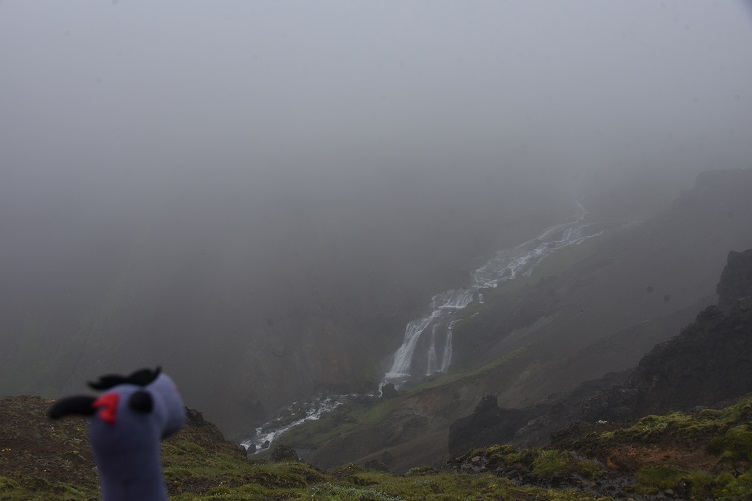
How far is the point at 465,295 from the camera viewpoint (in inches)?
5251

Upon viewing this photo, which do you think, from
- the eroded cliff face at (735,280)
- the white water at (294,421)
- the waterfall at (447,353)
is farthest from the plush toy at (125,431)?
the waterfall at (447,353)

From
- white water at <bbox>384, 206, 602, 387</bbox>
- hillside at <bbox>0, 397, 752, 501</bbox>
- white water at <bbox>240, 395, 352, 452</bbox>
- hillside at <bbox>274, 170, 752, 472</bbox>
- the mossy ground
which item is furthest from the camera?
white water at <bbox>384, 206, 602, 387</bbox>

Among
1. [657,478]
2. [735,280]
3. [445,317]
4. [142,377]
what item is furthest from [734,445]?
[445,317]

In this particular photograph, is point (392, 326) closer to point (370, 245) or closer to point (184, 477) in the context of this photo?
point (370, 245)

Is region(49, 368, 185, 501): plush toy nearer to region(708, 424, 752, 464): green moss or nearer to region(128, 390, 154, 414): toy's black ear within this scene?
region(128, 390, 154, 414): toy's black ear

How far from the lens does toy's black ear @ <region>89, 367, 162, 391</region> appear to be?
3.77 metres

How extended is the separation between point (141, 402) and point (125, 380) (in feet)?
1.39

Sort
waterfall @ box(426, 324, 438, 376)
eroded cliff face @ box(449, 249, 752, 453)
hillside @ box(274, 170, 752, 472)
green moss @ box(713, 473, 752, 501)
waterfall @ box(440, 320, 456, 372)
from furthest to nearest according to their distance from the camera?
waterfall @ box(426, 324, 438, 376) < waterfall @ box(440, 320, 456, 372) < hillside @ box(274, 170, 752, 472) < eroded cliff face @ box(449, 249, 752, 453) < green moss @ box(713, 473, 752, 501)

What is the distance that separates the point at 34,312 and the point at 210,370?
51.7 metres

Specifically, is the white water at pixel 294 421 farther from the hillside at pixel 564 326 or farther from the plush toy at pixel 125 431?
the plush toy at pixel 125 431

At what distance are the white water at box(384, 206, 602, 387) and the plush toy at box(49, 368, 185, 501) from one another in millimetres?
99982

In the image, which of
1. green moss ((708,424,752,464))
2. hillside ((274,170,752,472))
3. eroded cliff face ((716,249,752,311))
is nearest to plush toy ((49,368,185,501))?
green moss ((708,424,752,464))

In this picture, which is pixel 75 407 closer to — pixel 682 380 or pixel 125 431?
pixel 125 431

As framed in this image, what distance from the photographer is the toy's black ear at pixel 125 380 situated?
377 cm
